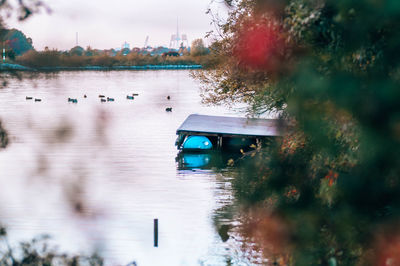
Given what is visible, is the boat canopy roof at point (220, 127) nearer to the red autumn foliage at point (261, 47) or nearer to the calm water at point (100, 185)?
the calm water at point (100, 185)

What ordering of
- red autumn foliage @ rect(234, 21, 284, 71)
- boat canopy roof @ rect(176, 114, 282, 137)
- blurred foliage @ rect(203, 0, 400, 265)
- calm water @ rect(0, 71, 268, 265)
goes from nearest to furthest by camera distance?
blurred foliage @ rect(203, 0, 400, 265)
calm water @ rect(0, 71, 268, 265)
red autumn foliage @ rect(234, 21, 284, 71)
boat canopy roof @ rect(176, 114, 282, 137)

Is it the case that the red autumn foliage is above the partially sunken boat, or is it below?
above

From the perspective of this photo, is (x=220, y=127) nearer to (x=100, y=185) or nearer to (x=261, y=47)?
(x=100, y=185)

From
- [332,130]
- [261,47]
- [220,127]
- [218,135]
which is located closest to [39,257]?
[332,130]

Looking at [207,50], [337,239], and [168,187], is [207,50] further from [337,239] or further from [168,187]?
[337,239]

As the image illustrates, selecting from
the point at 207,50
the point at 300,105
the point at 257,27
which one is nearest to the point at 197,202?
the point at 207,50

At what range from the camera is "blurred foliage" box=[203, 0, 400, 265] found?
5059 millimetres

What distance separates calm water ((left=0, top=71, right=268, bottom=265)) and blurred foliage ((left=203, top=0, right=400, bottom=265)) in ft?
6.38

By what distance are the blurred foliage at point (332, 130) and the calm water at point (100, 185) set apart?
1944 millimetres

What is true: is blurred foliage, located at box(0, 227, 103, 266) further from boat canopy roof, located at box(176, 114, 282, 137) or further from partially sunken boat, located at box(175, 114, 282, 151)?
partially sunken boat, located at box(175, 114, 282, 151)

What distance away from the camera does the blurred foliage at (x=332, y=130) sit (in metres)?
5.06

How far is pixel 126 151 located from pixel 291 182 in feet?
103

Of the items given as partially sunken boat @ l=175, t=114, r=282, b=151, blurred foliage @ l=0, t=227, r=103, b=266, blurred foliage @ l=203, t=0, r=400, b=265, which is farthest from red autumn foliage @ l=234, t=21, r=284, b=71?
partially sunken boat @ l=175, t=114, r=282, b=151

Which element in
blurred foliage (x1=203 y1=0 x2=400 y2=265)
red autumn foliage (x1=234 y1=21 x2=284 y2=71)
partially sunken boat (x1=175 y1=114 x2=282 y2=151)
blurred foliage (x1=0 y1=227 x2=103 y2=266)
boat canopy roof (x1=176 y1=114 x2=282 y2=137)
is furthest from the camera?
partially sunken boat (x1=175 y1=114 x2=282 y2=151)
